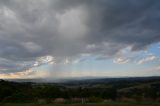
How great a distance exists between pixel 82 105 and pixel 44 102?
489 cm

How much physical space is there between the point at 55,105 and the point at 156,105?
9.18m

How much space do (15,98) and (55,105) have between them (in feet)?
33.7

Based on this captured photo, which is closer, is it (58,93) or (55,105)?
(55,105)

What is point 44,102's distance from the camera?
25391 mm

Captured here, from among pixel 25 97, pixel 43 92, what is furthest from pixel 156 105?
pixel 43 92

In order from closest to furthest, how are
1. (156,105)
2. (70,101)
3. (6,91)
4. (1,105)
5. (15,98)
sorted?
(156,105), (1,105), (70,101), (15,98), (6,91)

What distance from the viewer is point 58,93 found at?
37.4 meters

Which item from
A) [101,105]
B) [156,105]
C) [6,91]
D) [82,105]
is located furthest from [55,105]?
[6,91]

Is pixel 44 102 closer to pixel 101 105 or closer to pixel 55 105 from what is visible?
pixel 55 105

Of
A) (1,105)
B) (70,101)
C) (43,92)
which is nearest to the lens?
(1,105)

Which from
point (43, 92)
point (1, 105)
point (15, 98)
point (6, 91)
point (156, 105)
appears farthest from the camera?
point (6, 91)

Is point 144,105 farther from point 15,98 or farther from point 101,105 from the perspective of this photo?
point 15,98

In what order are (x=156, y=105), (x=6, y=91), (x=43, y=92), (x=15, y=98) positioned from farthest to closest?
(x=6, y=91), (x=43, y=92), (x=15, y=98), (x=156, y=105)

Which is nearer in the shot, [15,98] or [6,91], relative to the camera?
[15,98]
